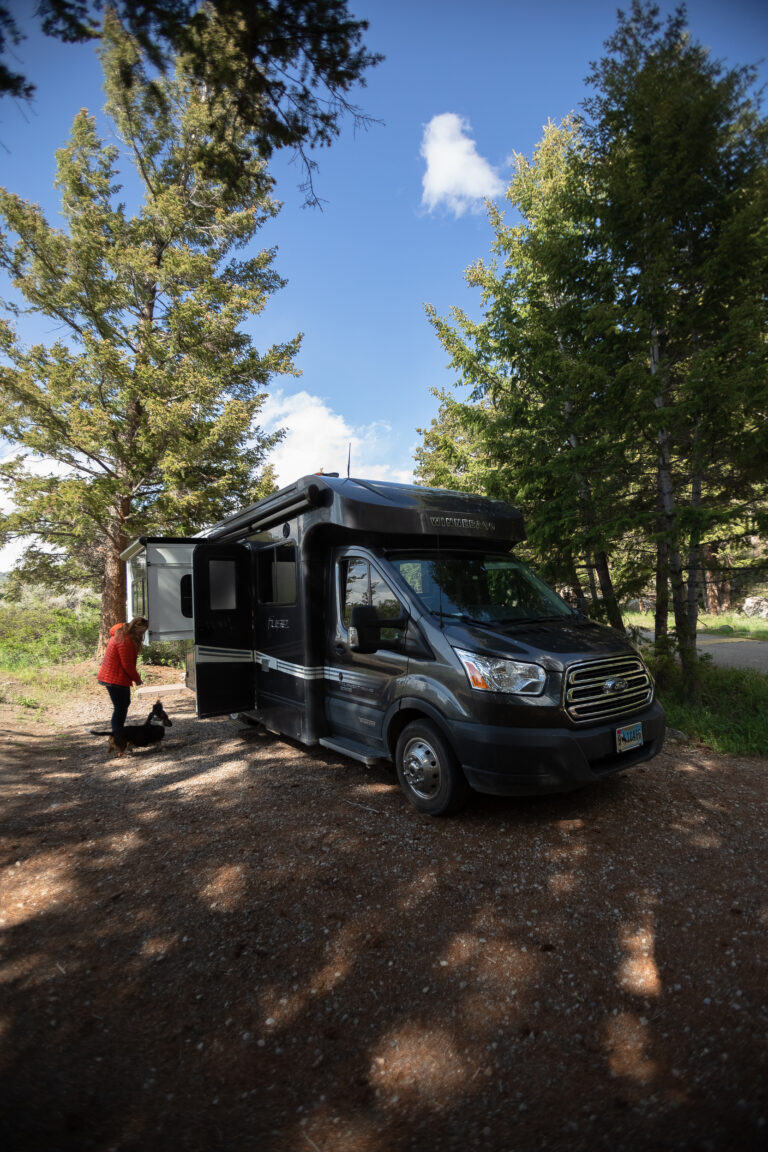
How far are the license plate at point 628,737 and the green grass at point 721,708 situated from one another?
303 centimetres

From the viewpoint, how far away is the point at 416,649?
15.3 ft

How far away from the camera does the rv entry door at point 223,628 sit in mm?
6914

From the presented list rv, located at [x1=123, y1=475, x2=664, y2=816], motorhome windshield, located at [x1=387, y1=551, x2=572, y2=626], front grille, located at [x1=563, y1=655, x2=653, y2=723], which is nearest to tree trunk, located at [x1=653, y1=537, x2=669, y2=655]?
motorhome windshield, located at [x1=387, y1=551, x2=572, y2=626]

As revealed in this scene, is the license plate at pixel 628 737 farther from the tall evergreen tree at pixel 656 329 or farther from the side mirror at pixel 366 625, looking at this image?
the tall evergreen tree at pixel 656 329

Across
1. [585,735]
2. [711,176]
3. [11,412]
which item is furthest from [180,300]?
[585,735]

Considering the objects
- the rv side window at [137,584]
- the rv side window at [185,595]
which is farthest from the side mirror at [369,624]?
the rv side window at [137,584]

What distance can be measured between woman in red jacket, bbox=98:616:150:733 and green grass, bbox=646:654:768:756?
7050 mm

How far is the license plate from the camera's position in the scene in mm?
4262

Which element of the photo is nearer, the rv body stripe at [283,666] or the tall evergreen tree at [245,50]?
the tall evergreen tree at [245,50]

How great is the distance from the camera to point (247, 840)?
423 cm

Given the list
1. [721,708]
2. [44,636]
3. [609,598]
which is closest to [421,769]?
[721,708]

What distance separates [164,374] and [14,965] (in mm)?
11610

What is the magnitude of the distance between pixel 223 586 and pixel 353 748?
2.92 m

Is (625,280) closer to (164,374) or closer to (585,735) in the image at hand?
(585,735)
